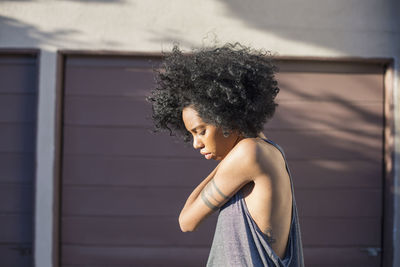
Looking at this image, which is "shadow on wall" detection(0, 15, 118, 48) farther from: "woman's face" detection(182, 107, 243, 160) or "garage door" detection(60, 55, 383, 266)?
"woman's face" detection(182, 107, 243, 160)

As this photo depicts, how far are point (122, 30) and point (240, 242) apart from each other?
108 inches

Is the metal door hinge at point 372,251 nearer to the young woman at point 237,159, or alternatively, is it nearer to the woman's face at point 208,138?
the young woman at point 237,159

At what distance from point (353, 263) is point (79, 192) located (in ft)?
8.10

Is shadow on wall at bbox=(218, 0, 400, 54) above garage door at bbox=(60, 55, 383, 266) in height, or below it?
above

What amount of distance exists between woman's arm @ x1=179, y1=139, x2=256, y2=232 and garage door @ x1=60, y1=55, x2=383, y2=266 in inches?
88.6

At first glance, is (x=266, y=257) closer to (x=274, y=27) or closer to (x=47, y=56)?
(x=274, y=27)

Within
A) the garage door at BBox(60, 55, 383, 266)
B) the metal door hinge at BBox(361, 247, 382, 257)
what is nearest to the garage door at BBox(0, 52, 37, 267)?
the garage door at BBox(60, 55, 383, 266)

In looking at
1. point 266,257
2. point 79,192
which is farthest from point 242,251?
point 79,192

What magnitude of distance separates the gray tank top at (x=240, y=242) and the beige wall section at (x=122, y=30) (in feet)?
8.20

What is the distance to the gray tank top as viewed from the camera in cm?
Result: 130

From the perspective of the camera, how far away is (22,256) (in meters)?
3.69

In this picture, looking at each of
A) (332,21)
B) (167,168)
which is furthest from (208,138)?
(332,21)

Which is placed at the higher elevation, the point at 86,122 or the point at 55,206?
the point at 86,122

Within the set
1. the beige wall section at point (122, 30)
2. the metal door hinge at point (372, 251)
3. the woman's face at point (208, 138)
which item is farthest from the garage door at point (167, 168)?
the woman's face at point (208, 138)
